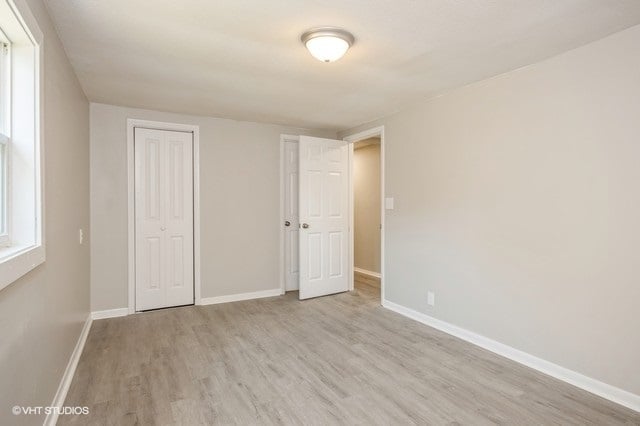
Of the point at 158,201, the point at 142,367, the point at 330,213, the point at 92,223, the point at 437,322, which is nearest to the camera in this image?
the point at 142,367

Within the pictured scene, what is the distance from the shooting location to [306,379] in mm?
2414

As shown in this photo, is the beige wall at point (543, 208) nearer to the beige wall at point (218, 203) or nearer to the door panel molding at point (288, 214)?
the door panel molding at point (288, 214)

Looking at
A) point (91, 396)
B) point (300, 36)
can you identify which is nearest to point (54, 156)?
point (91, 396)

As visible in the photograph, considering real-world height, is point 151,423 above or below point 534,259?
below

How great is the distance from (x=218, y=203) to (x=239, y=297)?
1.21 m

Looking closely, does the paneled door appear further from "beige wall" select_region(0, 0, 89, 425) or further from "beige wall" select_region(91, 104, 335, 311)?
"beige wall" select_region(0, 0, 89, 425)

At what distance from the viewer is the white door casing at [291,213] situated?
15.5 ft

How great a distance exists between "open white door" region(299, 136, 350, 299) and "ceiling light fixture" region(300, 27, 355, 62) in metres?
2.22

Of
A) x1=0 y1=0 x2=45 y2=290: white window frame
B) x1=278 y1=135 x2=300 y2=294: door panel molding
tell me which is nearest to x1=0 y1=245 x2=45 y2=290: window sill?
x1=0 y1=0 x2=45 y2=290: white window frame

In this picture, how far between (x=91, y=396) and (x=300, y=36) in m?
2.61

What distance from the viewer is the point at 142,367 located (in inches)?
102

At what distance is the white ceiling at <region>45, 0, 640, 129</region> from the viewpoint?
188cm

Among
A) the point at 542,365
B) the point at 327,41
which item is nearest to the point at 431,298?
the point at 542,365

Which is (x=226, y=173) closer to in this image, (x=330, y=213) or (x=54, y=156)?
(x=330, y=213)
